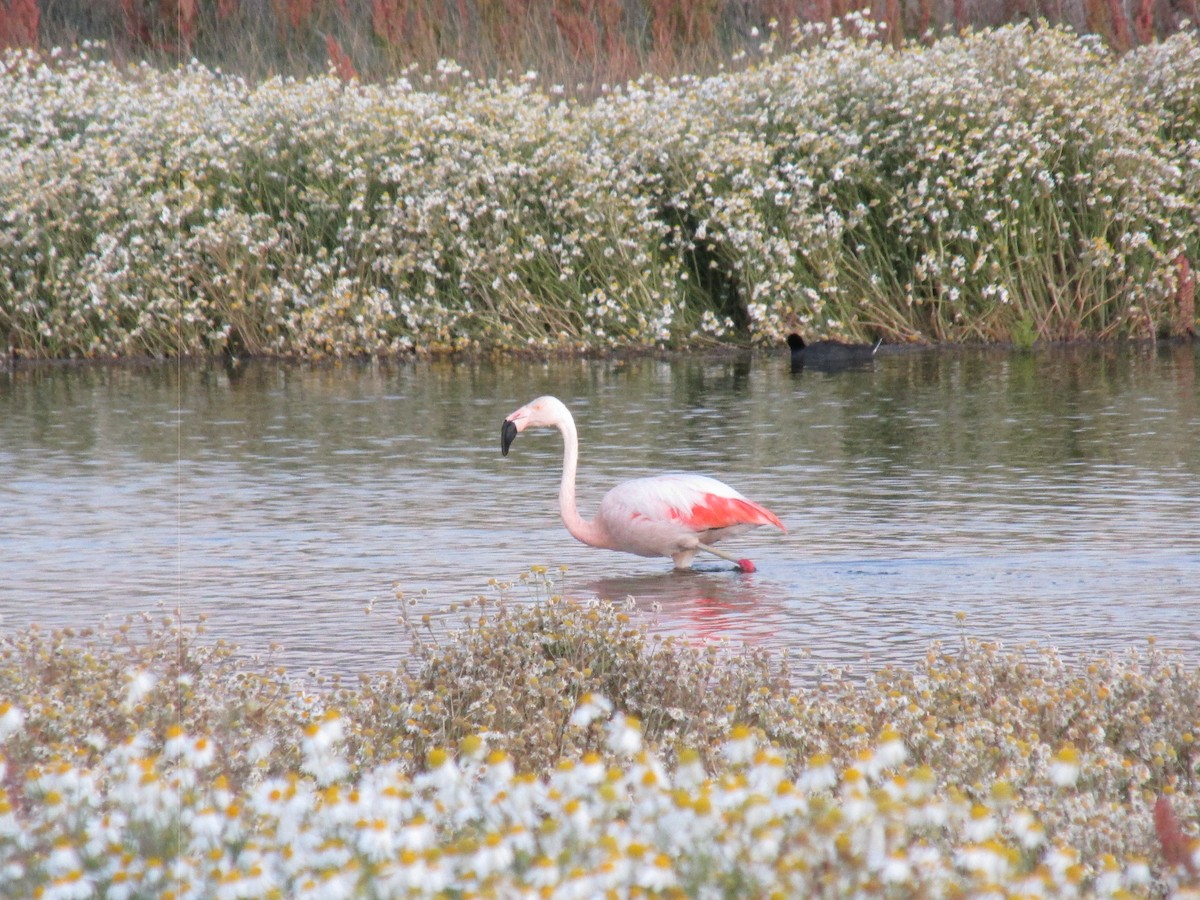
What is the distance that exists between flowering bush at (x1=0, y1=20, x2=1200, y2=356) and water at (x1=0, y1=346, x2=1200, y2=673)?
1253mm

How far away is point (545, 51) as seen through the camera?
21.4 metres

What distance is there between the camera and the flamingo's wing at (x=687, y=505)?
766 cm

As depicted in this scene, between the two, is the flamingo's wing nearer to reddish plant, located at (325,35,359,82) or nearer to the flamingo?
the flamingo

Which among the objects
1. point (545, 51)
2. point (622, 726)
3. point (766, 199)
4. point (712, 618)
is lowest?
point (712, 618)

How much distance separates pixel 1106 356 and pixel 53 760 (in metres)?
12.5

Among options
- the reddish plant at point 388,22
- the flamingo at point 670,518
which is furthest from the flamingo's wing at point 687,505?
the reddish plant at point 388,22

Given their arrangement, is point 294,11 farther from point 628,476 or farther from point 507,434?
point 507,434

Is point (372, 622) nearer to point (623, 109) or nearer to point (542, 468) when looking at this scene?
point (542, 468)

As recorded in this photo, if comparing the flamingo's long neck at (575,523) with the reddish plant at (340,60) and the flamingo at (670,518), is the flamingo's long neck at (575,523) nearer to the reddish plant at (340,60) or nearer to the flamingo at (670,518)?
the flamingo at (670,518)

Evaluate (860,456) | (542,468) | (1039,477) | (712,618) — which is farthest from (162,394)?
(712,618)

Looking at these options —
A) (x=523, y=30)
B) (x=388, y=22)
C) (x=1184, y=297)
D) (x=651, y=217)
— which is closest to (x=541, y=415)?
(x=651, y=217)

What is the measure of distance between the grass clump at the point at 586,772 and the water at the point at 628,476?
719 millimetres

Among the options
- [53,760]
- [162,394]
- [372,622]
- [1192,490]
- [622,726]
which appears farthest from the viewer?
[162,394]

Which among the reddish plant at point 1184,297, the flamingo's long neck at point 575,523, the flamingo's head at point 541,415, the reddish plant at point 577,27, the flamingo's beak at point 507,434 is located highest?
the reddish plant at point 577,27
